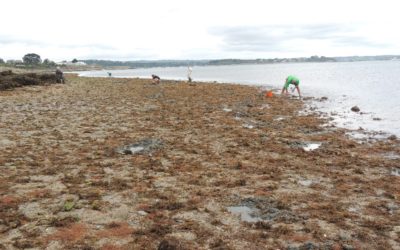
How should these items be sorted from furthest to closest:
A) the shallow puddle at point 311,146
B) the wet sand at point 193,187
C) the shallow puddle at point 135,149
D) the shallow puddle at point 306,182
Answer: the shallow puddle at point 311,146, the shallow puddle at point 135,149, the shallow puddle at point 306,182, the wet sand at point 193,187

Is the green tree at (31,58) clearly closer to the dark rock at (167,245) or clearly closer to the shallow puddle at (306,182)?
the shallow puddle at (306,182)

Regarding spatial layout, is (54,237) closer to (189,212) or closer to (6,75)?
(189,212)

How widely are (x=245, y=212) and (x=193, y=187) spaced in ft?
6.23

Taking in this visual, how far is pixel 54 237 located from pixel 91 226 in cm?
70

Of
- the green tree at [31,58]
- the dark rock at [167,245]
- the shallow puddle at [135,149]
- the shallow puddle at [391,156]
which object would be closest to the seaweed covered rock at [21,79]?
the shallow puddle at [135,149]

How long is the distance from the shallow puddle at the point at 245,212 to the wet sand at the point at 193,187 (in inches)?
0.9

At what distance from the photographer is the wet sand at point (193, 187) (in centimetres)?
679

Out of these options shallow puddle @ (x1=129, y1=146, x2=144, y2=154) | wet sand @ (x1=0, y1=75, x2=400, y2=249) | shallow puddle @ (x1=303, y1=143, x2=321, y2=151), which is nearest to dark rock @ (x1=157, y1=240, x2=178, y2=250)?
wet sand @ (x1=0, y1=75, x2=400, y2=249)

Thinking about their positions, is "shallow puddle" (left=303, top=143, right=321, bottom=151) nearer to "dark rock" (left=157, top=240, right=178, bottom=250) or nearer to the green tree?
"dark rock" (left=157, top=240, right=178, bottom=250)

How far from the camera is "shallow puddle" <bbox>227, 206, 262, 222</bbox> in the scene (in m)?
7.59

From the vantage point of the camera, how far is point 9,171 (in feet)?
34.1

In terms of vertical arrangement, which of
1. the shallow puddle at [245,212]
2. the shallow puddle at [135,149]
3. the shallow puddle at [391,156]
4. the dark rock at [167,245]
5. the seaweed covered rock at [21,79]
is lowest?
the shallow puddle at [391,156]

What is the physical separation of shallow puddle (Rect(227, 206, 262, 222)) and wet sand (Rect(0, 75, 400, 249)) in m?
0.02

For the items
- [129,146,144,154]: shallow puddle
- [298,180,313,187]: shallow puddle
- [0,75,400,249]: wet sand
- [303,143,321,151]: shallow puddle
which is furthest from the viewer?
[303,143,321,151]: shallow puddle
